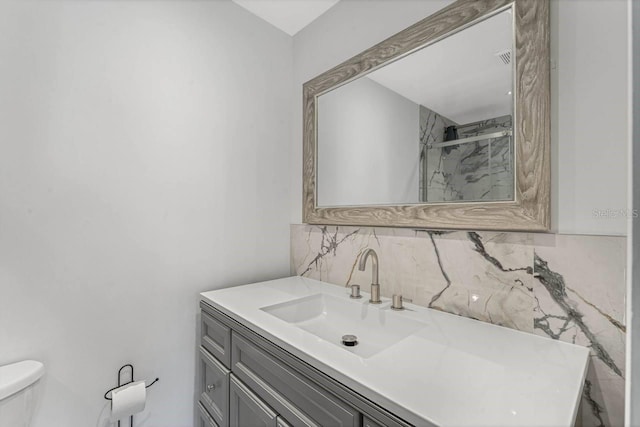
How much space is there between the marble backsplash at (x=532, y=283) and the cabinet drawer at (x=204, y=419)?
0.92 metres

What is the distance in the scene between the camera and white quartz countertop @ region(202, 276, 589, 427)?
1.84 ft

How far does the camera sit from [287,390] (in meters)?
0.87

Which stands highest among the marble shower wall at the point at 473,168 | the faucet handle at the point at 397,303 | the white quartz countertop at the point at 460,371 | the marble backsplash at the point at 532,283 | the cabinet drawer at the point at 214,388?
the marble shower wall at the point at 473,168

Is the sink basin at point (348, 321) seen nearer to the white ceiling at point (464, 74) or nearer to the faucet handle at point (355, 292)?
the faucet handle at point (355, 292)

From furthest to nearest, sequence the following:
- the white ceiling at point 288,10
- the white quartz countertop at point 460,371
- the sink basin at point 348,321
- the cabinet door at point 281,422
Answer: the white ceiling at point 288,10, the sink basin at point 348,321, the cabinet door at point 281,422, the white quartz countertop at point 460,371

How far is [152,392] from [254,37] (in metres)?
1.84


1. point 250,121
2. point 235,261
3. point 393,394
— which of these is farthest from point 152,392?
point 250,121

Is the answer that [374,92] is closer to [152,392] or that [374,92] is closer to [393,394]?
[393,394]

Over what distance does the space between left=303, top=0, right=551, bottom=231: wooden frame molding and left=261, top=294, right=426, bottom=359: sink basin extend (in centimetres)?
37

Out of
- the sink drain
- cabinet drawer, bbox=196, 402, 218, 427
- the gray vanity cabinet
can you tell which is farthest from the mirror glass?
cabinet drawer, bbox=196, 402, 218, 427

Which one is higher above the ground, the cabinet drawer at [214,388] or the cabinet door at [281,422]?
the cabinet door at [281,422]

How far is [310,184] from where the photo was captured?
168 centimetres

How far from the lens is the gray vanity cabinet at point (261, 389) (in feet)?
2.29

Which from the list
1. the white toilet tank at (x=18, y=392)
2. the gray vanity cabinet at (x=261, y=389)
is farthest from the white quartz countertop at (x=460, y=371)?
the white toilet tank at (x=18, y=392)
